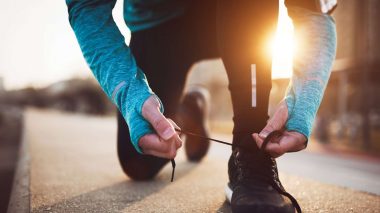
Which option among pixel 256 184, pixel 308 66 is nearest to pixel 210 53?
pixel 308 66

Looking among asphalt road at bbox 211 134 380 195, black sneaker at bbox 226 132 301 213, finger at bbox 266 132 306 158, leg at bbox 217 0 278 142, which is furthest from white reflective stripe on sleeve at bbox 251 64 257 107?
asphalt road at bbox 211 134 380 195

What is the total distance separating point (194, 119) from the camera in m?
1.92

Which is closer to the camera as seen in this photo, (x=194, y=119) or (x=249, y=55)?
(x=249, y=55)

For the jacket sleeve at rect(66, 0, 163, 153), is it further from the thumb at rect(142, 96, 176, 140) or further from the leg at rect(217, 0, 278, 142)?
the leg at rect(217, 0, 278, 142)

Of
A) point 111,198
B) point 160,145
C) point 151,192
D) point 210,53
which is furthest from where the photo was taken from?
point 210,53

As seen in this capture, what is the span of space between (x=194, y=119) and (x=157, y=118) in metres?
1.24

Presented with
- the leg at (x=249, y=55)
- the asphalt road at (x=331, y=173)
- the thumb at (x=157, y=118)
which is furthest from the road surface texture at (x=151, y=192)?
the thumb at (x=157, y=118)

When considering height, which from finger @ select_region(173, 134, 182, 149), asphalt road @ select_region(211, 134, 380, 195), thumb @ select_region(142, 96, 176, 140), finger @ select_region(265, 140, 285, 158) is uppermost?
thumb @ select_region(142, 96, 176, 140)

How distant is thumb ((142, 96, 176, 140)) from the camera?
0.66 m

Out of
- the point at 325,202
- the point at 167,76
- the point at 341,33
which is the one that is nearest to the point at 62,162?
the point at 167,76

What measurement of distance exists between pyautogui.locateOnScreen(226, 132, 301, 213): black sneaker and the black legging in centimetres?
7

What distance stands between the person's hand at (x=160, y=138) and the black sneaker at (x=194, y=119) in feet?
3.77

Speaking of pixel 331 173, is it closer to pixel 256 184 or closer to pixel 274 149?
pixel 256 184

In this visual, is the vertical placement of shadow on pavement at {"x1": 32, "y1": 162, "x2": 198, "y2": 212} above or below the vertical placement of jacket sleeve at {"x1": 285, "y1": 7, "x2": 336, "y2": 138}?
below
